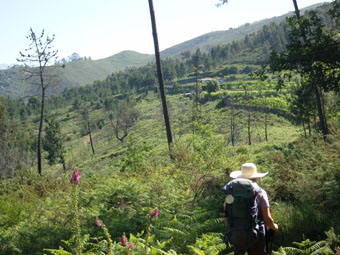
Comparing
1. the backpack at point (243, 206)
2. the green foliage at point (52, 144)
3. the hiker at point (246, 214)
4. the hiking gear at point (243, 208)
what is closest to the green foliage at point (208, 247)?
the hiker at point (246, 214)

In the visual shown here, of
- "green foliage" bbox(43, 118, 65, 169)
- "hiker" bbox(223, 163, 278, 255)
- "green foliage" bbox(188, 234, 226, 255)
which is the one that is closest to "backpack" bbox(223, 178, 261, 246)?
"hiker" bbox(223, 163, 278, 255)

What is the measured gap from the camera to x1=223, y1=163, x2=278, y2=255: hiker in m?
3.44

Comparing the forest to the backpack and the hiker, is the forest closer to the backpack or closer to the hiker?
the hiker

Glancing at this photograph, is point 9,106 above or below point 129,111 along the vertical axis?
above

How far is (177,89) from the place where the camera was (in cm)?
10350

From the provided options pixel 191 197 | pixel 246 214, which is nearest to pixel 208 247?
pixel 246 214

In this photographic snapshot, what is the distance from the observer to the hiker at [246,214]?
344cm

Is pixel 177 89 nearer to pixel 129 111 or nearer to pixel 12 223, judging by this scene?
pixel 129 111

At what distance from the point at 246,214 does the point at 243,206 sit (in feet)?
0.35

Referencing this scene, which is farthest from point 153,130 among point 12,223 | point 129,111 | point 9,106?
point 9,106

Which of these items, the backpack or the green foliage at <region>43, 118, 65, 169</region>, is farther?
the green foliage at <region>43, 118, 65, 169</region>

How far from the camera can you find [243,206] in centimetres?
345

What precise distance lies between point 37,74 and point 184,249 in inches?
775

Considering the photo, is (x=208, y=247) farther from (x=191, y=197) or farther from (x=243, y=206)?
(x=191, y=197)
